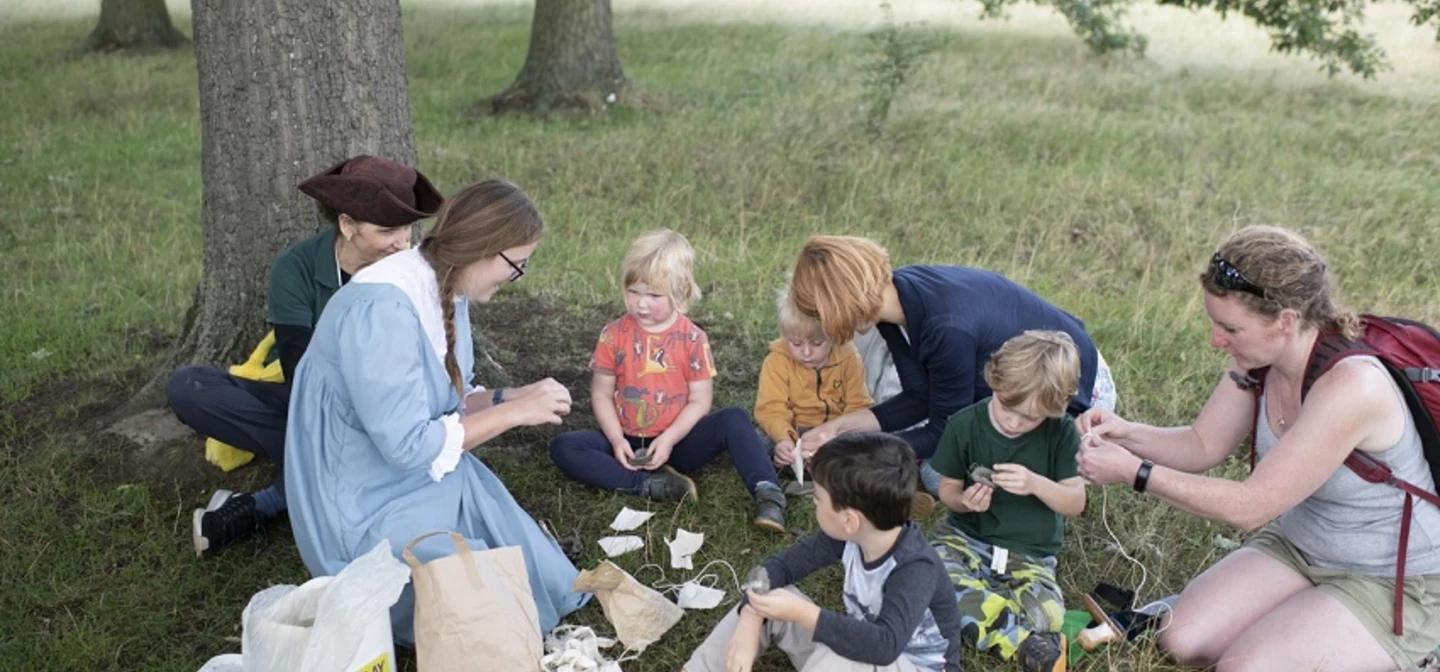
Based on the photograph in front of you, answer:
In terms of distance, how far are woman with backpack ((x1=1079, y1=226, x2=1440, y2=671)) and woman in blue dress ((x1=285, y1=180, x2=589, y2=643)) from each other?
176 centimetres

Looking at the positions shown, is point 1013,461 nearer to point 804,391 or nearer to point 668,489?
point 804,391

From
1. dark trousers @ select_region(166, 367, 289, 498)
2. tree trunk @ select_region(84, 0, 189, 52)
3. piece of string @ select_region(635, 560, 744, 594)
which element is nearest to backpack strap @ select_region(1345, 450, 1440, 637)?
piece of string @ select_region(635, 560, 744, 594)

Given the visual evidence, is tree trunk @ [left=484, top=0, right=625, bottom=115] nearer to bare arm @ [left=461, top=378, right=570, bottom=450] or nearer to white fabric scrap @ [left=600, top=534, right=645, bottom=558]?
white fabric scrap @ [left=600, top=534, right=645, bottom=558]

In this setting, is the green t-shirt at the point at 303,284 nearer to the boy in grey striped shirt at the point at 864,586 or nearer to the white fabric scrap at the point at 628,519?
the white fabric scrap at the point at 628,519

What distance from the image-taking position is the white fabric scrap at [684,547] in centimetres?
414

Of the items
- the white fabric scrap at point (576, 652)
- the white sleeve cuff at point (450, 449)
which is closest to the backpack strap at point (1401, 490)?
the white fabric scrap at point (576, 652)

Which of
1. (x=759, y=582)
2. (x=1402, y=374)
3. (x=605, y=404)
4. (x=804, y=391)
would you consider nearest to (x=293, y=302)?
(x=605, y=404)

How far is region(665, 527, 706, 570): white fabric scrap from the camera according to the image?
13.6 feet

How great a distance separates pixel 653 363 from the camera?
183 inches

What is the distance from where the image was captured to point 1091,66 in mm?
13406

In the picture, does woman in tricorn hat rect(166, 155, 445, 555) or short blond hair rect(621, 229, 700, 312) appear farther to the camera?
short blond hair rect(621, 229, 700, 312)

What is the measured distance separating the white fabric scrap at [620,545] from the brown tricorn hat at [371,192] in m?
1.24

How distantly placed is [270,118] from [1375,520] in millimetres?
4016

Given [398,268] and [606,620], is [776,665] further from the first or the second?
[398,268]
